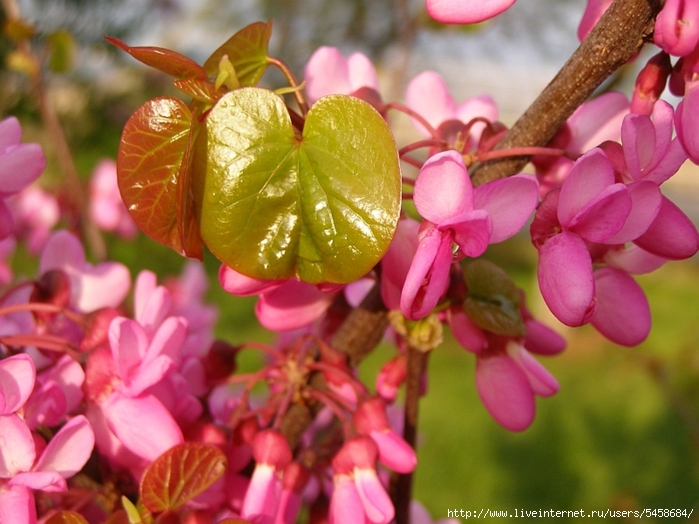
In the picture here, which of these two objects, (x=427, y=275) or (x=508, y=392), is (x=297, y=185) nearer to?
(x=427, y=275)

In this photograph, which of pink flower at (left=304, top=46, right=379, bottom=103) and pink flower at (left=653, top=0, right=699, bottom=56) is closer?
pink flower at (left=653, top=0, right=699, bottom=56)

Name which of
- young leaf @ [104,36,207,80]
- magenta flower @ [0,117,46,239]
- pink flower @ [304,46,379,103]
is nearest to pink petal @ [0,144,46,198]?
magenta flower @ [0,117,46,239]

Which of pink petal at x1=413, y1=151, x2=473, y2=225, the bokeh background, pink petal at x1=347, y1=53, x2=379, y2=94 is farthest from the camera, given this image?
the bokeh background

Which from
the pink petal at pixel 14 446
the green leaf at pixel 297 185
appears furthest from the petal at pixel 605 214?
the pink petal at pixel 14 446

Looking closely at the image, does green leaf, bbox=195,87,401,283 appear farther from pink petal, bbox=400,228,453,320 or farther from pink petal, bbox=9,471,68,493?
pink petal, bbox=9,471,68,493

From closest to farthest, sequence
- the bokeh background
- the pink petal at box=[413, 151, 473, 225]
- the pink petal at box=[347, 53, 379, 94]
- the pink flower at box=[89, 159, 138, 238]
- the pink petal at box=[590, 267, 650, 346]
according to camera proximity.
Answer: the pink petal at box=[413, 151, 473, 225]
the pink petal at box=[590, 267, 650, 346]
the pink petal at box=[347, 53, 379, 94]
the pink flower at box=[89, 159, 138, 238]
the bokeh background

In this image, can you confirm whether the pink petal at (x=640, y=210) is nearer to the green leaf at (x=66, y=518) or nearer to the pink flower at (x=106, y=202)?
the green leaf at (x=66, y=518)

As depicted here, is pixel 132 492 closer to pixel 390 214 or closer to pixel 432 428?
pixel 390 214
